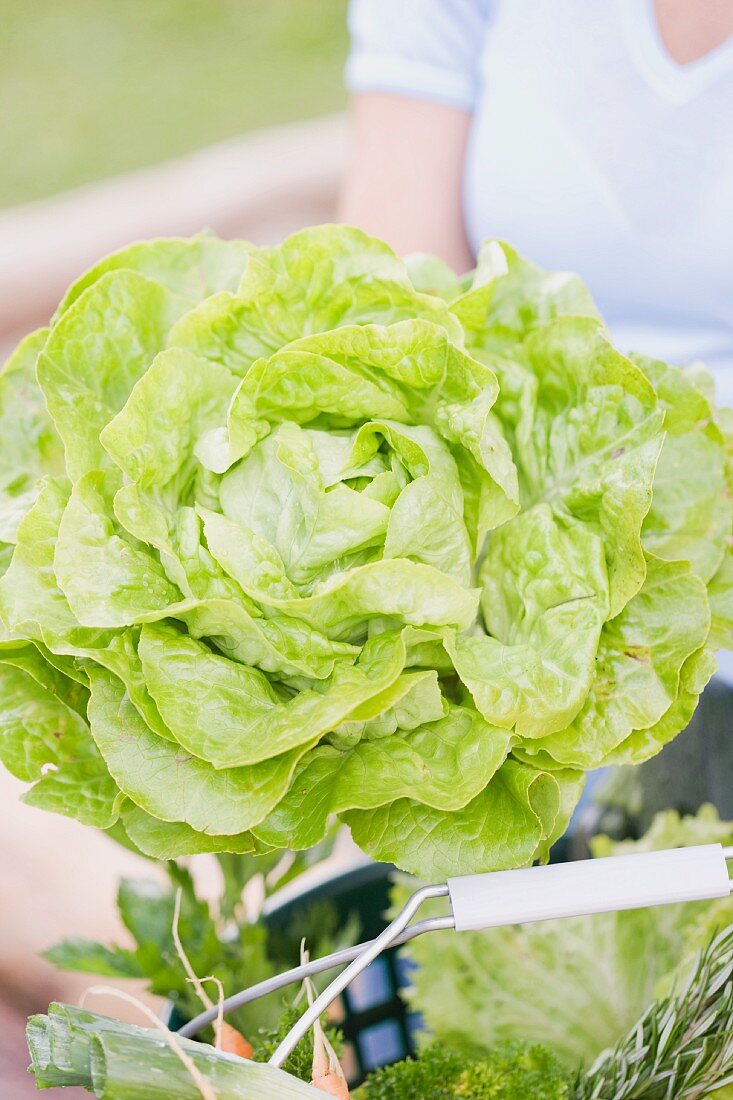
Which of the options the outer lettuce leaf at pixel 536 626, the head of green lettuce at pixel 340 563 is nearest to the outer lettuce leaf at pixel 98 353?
the head of green lettuce at pixel 340 563

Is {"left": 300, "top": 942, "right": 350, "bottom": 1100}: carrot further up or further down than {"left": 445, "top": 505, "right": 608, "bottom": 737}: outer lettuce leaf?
further down

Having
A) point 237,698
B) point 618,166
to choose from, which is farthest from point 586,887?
point 618,166

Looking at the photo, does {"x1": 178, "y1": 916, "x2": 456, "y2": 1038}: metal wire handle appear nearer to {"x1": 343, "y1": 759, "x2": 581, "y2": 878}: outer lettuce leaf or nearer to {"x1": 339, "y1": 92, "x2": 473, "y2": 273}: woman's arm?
{"x1": 343, "y1": 759, "x2": 581, "y2": 878}: outer lettuce leaf

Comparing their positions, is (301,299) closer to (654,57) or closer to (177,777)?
(177,777)

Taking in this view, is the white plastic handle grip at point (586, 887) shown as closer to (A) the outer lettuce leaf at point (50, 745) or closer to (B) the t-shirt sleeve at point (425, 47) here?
(A) the outer lettuce leaf at point (50, 745)

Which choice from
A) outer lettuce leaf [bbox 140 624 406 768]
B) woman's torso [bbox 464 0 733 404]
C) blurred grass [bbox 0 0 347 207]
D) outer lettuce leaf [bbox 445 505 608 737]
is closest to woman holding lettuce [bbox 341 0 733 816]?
woman's torso [bbox 464 0 733 404]

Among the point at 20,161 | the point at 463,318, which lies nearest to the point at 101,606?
the point at 463,318

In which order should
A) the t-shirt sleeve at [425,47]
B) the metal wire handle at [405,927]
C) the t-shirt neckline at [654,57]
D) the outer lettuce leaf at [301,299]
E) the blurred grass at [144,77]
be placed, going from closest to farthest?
the metal wire handle at [405,927], the outer lettuce leaf at [301,299], the t-shirt neckline at [654,57], the t-shirt sleeve at [425,47], the blurred grass at [144,77]
